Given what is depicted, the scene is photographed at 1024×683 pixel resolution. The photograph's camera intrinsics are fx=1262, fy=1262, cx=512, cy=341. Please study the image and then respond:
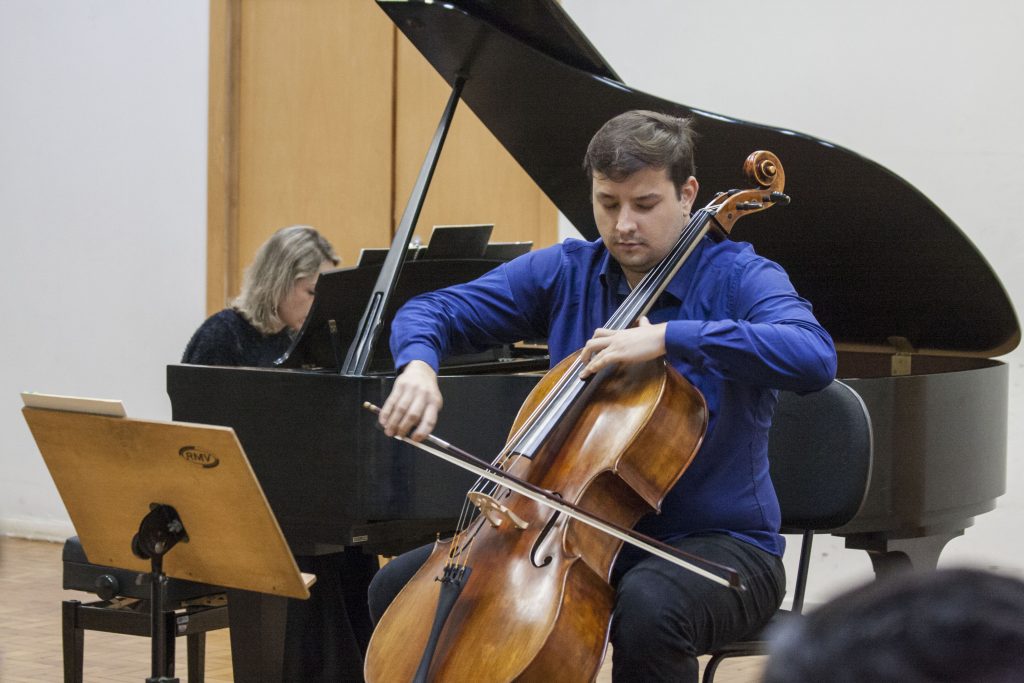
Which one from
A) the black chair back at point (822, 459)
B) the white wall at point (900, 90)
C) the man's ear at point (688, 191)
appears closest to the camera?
the man's ear at point (688, 191)

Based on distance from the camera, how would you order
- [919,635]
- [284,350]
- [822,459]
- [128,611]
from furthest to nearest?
[284,350] → [128,611] → [822,459] → [919,635]

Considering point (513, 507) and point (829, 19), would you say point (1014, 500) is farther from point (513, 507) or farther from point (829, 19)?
point (513, 507)

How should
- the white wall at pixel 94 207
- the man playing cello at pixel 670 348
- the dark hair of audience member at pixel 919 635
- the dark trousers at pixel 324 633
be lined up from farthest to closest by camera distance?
1. the white wall at pixel 94 207
2. the dark trousers at pixel 324 633
3. the man playing cello at pixel 670 348
4. the dark hair of audience member at pixel 919 635

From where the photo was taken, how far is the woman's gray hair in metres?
3.44

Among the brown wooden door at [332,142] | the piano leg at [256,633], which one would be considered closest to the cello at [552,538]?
the piano leg at [256,633]

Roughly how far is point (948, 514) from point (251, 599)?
142cm

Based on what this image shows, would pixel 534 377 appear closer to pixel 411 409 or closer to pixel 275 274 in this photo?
pixel 411 409

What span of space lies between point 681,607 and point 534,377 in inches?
30.1

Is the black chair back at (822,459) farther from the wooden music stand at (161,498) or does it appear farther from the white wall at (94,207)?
the white wall at (94,207)

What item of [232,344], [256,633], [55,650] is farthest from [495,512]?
[55,650]

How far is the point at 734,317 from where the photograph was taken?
78.3 inches

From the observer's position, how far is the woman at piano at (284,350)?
2957 millimetres

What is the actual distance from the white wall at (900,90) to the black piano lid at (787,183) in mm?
842

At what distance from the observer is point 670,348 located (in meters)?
1.80
